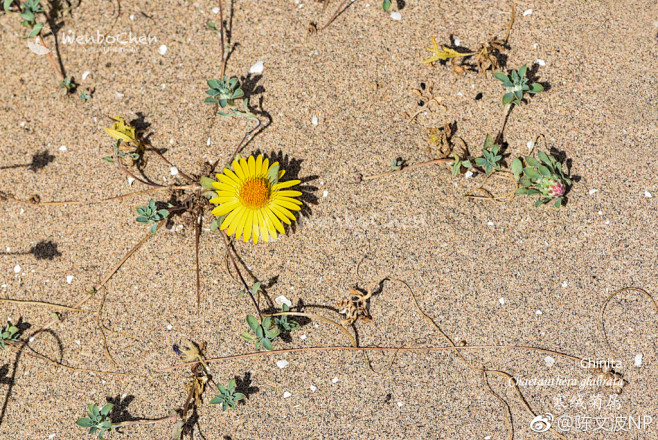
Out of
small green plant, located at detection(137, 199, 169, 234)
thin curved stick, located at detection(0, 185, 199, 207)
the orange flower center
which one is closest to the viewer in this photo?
the orange flower center

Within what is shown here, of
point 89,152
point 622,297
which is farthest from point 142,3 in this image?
point 622,297

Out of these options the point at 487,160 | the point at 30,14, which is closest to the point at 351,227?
the point at 487,160

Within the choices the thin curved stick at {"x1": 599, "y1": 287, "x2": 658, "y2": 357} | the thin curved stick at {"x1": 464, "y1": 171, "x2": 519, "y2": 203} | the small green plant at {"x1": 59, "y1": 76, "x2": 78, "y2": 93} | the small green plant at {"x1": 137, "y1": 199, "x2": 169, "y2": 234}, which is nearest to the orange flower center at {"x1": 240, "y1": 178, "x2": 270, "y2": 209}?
the small green plant at {"x1": 137, "y1": 199, "x2": 169, "y2": 234}

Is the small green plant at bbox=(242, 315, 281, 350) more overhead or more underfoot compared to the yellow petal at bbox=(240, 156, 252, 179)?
more underfoot

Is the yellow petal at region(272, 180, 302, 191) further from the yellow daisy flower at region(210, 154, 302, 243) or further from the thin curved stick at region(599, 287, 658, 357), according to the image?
the thin curved stick at region(599, 287, 658, 357)

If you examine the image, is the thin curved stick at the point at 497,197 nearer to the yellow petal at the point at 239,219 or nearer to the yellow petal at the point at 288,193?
the yellow petal at the point at 288,193

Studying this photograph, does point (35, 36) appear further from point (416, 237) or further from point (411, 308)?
point (411, 308)
